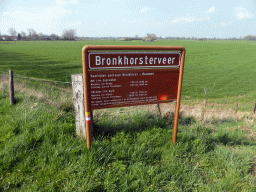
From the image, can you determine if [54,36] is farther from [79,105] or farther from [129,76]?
[129,76]

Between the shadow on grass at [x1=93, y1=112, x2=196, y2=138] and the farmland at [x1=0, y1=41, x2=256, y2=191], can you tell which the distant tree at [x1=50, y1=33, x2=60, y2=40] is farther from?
the shadow on grass at [x1=93, y1=112, x2=196, y2=138]

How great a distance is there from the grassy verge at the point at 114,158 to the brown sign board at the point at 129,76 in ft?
1.23

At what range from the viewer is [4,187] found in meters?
2.22

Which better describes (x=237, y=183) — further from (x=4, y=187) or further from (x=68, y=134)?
(x=4, y=187)

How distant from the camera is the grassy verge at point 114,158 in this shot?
240cm

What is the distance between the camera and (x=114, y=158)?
2.80 metres

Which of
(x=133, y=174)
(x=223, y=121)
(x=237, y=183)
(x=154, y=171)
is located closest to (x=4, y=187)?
(x=133, y=174)

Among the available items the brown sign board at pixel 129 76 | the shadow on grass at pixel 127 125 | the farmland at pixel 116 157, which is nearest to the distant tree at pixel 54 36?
the farmland at pixel 116 157

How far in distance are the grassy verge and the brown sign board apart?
38cm

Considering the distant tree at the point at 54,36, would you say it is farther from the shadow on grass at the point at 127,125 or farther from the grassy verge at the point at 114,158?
the shadow on grass at the point at 127,125

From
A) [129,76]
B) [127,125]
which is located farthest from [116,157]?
[129,76]

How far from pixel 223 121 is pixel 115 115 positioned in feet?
11.6

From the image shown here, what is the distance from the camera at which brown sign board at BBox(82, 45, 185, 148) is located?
2764 mm

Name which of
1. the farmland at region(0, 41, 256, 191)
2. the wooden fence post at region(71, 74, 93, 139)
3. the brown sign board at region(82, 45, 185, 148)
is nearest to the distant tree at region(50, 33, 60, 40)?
the farmland at region(0, 41, 256, 191)
